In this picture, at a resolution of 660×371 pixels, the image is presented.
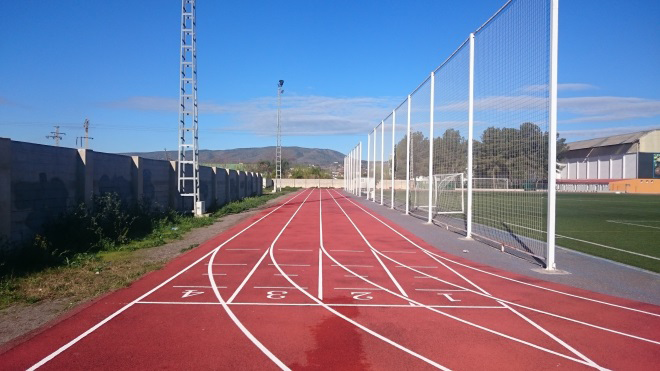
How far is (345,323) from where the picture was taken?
6.98 metres

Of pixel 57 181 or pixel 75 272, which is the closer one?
pixel 75 272

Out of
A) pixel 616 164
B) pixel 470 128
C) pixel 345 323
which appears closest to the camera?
pixel 345 323

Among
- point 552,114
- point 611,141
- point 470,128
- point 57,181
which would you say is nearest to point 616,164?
point 611,141

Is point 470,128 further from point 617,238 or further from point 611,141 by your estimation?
point 611,141

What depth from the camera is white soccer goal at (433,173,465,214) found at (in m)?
24.4

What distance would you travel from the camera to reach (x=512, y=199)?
679 inches

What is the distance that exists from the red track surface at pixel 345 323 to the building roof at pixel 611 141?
76744 millimetres

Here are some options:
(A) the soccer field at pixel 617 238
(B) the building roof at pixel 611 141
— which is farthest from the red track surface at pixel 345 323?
(B) the building roof at pixel 611 141

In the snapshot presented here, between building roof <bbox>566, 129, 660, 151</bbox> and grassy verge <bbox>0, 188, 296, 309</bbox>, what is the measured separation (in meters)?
78.0

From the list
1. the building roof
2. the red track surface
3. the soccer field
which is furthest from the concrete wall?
the building roof

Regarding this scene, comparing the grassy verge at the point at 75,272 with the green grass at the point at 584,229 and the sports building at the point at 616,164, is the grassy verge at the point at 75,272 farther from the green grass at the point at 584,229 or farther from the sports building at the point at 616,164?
the sports building at the point at 616,164

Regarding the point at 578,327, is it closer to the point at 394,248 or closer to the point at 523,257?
the point at 523,257

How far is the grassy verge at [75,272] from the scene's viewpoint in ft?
Answer: 27.7

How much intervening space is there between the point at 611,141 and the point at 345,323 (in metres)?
87.5
